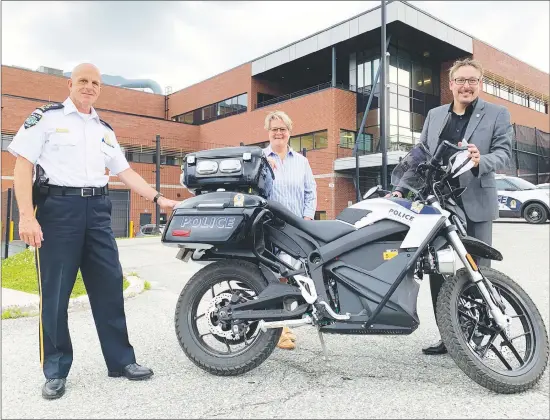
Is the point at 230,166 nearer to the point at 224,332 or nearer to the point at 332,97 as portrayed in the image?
the point at 224,332

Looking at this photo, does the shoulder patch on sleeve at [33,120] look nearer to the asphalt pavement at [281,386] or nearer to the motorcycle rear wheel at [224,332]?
the motorcycle rear wheel at [224,332]

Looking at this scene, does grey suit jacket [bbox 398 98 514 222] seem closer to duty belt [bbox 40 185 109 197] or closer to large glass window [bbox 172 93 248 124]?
duty belt [bbox 40 185 109 197]

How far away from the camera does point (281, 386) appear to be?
2641 mm

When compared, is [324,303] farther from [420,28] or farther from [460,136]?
[420,28]

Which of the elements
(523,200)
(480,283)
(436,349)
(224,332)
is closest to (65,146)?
(224,332)

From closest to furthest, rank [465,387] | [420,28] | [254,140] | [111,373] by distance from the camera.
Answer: [465,387] < [111,373] < [420,28] < [254,140]

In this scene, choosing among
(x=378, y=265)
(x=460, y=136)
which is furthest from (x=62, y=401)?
(x=460, y=136)

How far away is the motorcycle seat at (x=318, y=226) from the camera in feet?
9.10

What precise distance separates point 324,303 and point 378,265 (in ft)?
1.38

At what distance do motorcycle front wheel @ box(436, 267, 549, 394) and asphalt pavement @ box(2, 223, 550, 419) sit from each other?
0.37 feet

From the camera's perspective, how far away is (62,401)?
2.48m

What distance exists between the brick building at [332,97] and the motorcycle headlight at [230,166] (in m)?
19.1

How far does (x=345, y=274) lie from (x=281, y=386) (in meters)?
0.79

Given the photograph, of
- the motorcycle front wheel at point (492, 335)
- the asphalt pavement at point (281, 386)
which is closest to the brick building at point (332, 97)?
the asphalt pavement at point (281, 386)
